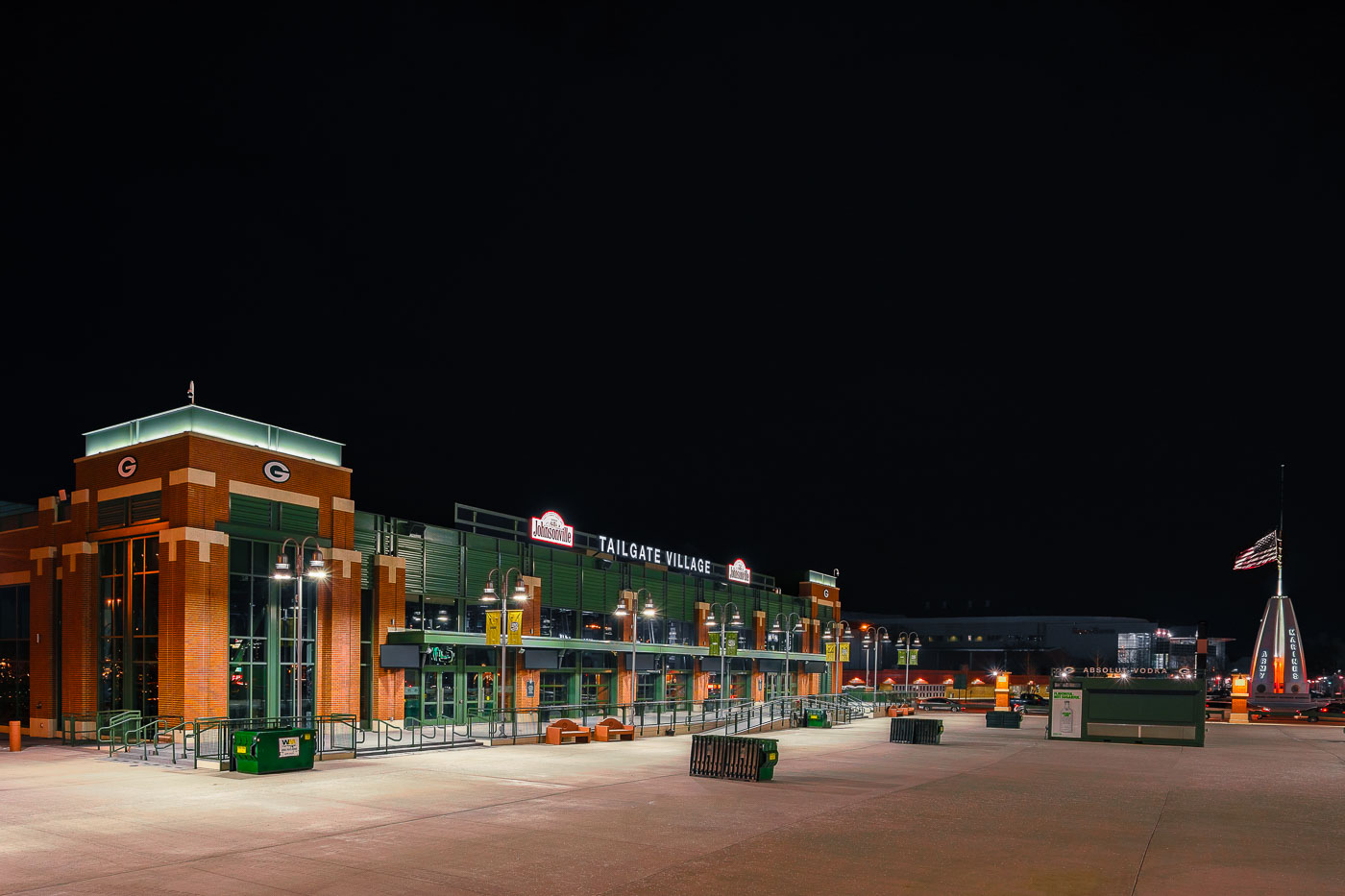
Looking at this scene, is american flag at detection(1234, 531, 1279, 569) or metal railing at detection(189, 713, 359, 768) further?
american flag at detection(1234, 531, 1279, 569)

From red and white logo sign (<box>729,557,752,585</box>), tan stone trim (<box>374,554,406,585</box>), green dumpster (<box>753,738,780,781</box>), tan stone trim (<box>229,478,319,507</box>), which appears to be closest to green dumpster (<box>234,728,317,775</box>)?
green dumpster (<box>753,738,780,781</box>)

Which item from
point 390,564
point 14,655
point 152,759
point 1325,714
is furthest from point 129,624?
point 1325,714

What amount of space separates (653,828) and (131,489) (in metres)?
27.5

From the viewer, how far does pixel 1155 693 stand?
4588cm

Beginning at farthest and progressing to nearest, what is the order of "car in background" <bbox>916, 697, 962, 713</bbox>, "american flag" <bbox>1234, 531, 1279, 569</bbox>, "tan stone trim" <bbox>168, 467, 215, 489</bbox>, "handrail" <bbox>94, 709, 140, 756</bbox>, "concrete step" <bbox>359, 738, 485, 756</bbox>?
1. "american flag" <bbox>1234, 531, 1279, 569</bbox>
2. "car in background" <bbox>916, 697, 962, 713</bbox>
3. "tan stone trim" <bbox>168, 467, 215, 489</bbox>
4. "handrail" <bbox>94, 709, 140, 756</bbox>
5. "concrete step" <bbox>359, 738, 485, 756</bbox>

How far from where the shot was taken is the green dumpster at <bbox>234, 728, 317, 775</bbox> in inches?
1073

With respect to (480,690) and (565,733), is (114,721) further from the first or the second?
(480,690)

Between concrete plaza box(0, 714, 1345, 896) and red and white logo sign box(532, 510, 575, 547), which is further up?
red and white logo sign box(532, 510, 575, 547)

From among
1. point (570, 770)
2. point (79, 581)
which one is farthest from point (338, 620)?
point (570, 770)

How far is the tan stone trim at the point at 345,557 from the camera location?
138 ft

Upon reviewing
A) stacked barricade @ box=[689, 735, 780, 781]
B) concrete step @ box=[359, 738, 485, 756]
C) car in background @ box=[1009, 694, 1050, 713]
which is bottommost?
car in background @ box=[1009, 694, 1050, 713]

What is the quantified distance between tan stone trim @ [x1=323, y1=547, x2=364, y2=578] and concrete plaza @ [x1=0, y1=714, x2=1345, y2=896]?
37.4 feet

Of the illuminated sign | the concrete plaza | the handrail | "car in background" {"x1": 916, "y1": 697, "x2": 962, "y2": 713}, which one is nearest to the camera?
the concrete plaza

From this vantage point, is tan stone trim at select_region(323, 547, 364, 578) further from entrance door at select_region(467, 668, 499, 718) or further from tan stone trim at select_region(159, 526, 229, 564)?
entrance door at select_region(467, 668, 499, 718)
